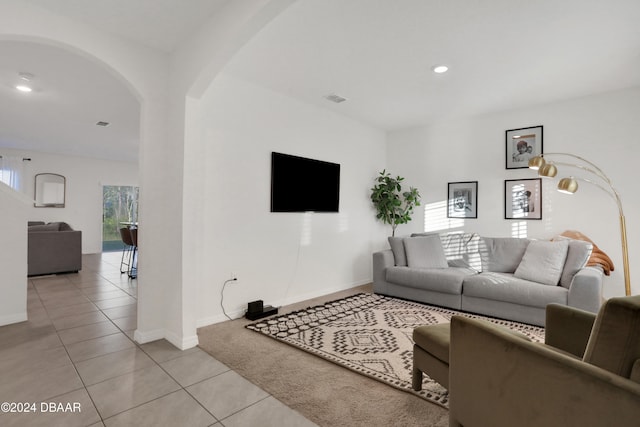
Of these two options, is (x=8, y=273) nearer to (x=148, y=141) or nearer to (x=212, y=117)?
(x=148, y=141)

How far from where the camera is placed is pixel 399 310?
3.77 metres

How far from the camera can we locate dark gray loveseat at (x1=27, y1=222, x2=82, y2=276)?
5359mm

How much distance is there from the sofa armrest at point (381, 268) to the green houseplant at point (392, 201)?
0.93 meters

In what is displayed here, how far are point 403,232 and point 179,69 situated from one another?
13.5 feet

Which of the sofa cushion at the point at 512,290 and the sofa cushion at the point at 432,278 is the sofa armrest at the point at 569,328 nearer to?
the sofa cushion at the point at 512,290

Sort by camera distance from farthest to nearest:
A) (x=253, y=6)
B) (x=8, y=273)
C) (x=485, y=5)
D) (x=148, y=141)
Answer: (x=8, y=273), (x=148, y=141), (x=485, y=5), (x=253, y=6)

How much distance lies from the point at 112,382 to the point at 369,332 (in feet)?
6.75

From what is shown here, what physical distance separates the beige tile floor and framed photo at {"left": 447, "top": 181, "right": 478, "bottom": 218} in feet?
13.0

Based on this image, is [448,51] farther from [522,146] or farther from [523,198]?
[523,198]

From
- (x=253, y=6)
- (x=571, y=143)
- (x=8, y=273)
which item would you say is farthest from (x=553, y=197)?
(x=8, y=273)

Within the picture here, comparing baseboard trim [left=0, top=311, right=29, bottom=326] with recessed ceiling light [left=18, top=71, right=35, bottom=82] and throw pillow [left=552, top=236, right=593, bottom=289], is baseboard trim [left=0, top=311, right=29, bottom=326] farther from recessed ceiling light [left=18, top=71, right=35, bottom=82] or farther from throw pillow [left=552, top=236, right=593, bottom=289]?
throw pillow [left=552, top=236, right=593, bottom=289]

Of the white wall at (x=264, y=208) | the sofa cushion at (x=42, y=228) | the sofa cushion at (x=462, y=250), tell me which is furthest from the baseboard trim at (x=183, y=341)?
the sofa cushion at (x=42, y=228)

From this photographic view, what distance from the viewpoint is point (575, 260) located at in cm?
330

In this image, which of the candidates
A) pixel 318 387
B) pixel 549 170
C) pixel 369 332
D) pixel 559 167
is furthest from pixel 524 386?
pixel 559 167
